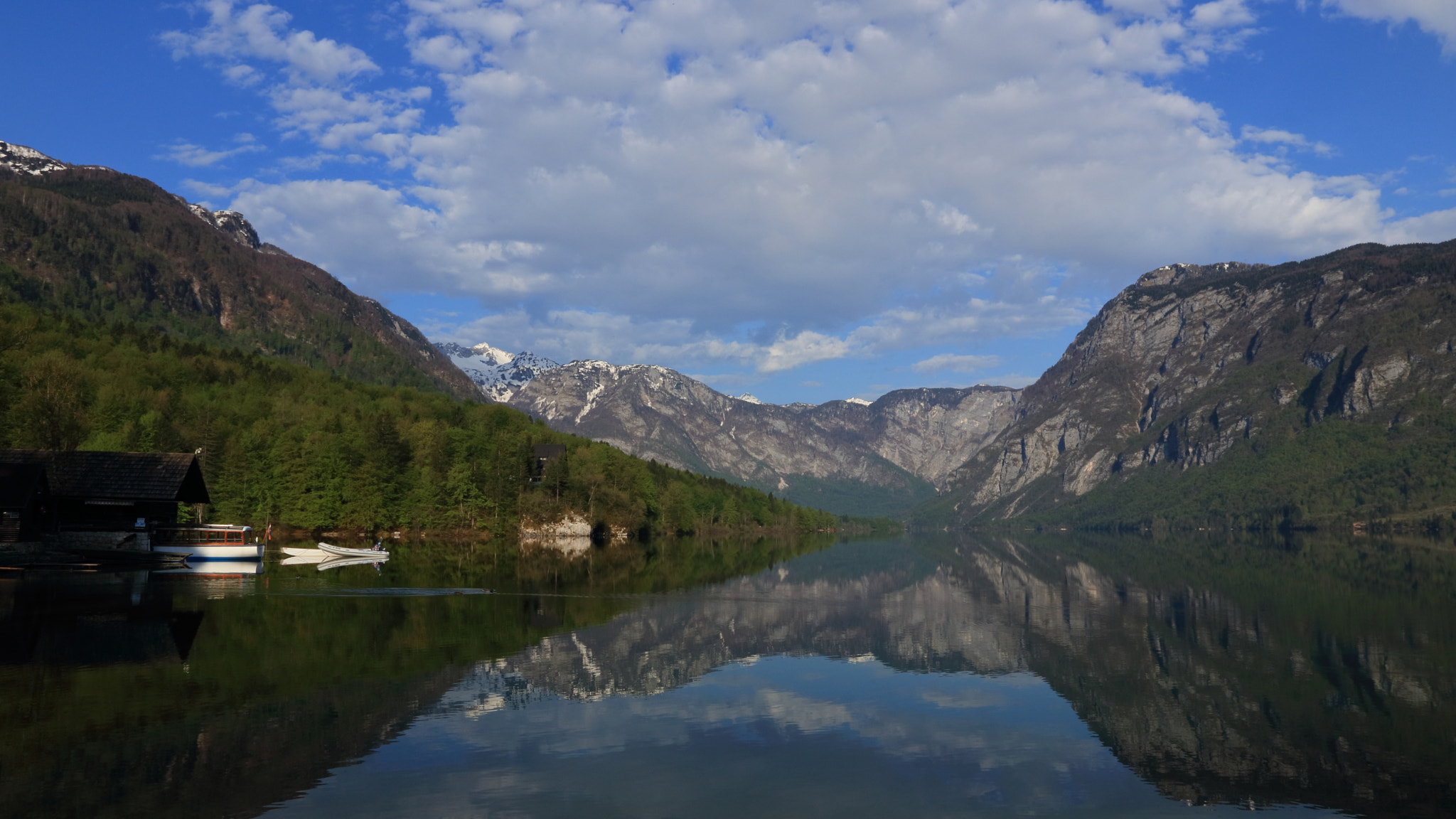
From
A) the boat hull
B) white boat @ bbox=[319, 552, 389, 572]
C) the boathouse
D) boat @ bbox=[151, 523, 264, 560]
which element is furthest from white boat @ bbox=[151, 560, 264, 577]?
white boat @ bbox=[319, 552, 389, 572]

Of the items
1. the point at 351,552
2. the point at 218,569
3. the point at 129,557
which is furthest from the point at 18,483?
the point at 351,552

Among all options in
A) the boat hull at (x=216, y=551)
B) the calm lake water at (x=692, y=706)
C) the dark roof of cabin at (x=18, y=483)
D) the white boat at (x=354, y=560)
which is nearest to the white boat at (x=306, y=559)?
the white boat at (x=354, y=560)

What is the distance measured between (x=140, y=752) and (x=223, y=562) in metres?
56.3

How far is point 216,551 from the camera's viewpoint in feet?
225

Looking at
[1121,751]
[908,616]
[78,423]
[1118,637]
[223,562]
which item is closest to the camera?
[1121,751]

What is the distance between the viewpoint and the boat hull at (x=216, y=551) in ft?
220

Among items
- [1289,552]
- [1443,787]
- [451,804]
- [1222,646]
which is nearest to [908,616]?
[1222,646]

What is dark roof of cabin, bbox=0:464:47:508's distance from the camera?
187 ft

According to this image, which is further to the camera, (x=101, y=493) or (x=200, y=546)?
(x=200, y=546)

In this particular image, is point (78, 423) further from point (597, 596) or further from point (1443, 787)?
point (1443, 787)

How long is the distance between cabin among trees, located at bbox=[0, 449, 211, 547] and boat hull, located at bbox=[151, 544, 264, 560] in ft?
8.60

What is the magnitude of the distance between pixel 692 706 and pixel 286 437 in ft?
353

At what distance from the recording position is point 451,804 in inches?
674

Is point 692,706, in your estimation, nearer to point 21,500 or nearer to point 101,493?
point 21,500
